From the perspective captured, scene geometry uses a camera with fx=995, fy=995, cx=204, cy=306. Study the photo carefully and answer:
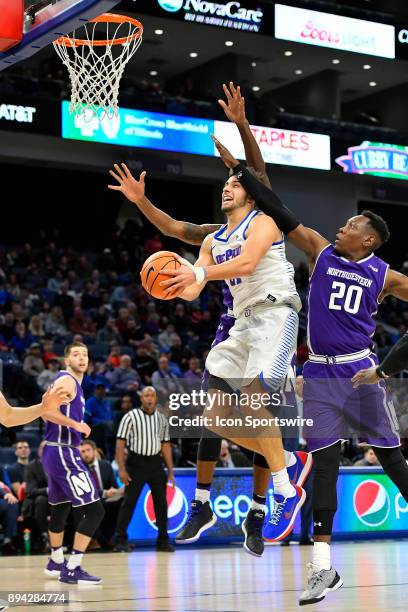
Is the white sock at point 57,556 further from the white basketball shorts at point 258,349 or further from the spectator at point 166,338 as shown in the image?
the spectator at point 166,338

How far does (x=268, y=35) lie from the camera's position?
1062 inches

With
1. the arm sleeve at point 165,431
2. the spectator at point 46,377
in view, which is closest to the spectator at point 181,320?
the spectator at point 46,377

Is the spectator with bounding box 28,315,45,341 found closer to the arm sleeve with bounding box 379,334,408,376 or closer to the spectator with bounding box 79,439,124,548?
the spectator with bounding box 79,439,124,548

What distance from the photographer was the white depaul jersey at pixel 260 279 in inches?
280

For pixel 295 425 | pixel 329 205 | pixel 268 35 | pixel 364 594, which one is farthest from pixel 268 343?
pixel 329 205

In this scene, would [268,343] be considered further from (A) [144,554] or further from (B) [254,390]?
(A) [144,554]

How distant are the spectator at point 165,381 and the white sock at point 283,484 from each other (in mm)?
9550

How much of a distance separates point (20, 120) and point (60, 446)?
13.7m

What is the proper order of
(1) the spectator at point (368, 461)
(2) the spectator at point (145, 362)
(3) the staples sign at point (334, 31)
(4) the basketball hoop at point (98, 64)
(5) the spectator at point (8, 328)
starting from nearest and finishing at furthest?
(4) the basketball hoop at point (98, 64) → (1) the spectator at point (368, 461) → (2) the spectator at point (145, 362) → (5) the spectator at point (8, 328) → (3) the staples sign at point (334, 31)

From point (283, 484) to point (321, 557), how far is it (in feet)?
2.72

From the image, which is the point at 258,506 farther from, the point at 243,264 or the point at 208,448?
the point at 243,264

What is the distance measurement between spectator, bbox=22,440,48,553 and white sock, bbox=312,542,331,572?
24.4 ft

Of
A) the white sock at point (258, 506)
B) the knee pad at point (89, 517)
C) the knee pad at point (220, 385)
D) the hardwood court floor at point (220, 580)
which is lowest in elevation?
the hardwood court floor at point (220, 580)

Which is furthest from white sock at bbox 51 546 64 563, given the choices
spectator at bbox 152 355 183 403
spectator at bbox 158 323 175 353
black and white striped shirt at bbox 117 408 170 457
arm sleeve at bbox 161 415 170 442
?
spectator at bbox 158 323 175 353
